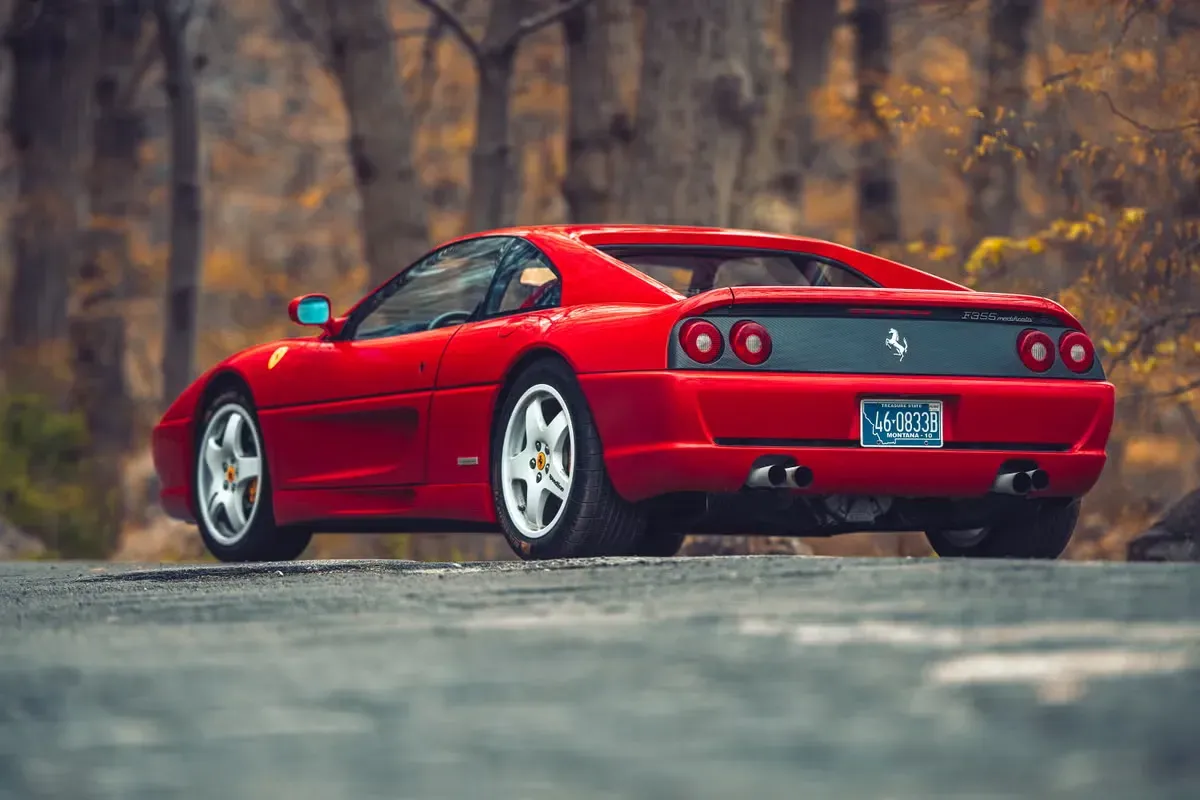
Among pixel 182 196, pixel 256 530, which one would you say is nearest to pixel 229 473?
pixel 256 530

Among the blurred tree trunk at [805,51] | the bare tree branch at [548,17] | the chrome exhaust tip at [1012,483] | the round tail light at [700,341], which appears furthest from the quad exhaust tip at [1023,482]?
the blurred tree trunk at [805,51]

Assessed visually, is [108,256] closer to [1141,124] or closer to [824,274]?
[1141,124]

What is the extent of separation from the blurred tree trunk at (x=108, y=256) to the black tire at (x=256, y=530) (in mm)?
12436

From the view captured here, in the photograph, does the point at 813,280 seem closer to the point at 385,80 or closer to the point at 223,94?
the point at 385,80

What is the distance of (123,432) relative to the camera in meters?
25.0

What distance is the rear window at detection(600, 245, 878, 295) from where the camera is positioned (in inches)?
379

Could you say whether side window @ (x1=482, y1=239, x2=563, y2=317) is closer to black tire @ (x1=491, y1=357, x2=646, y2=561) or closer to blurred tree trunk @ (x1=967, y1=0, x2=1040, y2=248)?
black tire @ (x1=491, y1=357, x2=646, y2=561)

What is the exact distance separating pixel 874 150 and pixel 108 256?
318 inches

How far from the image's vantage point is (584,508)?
27.0ft

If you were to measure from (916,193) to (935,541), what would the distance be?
3031cm

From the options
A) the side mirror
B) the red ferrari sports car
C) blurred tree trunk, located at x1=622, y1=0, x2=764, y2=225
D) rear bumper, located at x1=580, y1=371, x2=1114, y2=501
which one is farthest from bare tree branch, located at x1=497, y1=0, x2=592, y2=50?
rear bumper, located at x1=580, y1=371, x2=1114, y2=501

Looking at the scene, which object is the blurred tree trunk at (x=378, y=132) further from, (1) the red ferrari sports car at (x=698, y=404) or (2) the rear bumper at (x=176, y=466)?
(1) the red ferrari sports car at (x=698, y=404)

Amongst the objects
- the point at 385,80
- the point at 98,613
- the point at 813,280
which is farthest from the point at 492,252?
the point at 385,80

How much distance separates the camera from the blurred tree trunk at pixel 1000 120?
16.1 meters
